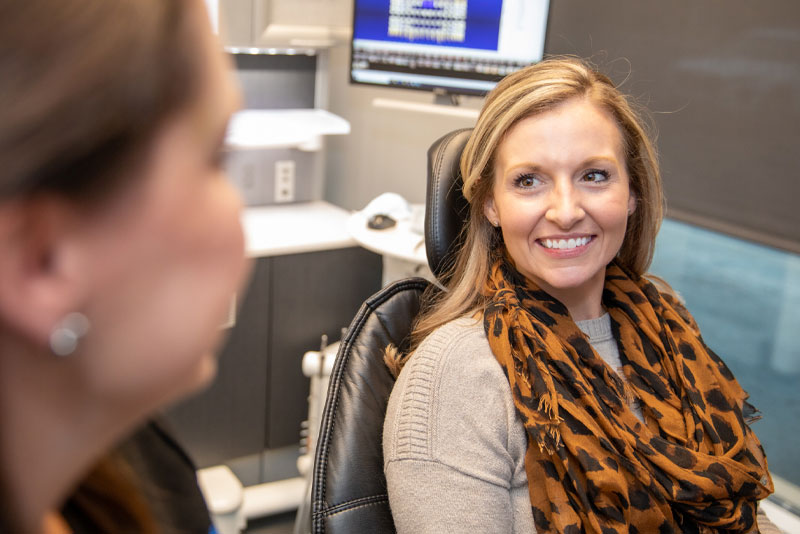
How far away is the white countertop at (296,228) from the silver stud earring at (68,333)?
2075 mm

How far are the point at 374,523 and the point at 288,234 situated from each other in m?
1.53

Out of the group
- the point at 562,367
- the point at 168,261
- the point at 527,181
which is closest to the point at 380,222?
the point at 527,181

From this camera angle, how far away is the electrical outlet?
119 inches

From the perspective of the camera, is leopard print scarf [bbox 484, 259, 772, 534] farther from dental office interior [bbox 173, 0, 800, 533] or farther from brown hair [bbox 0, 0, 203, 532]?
brown hair [bbox 0, 0, 203, 532]

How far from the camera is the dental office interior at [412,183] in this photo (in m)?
2.02

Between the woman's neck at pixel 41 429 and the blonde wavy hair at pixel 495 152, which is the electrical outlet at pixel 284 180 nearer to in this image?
the blonde wavy hair at pixel 495 152

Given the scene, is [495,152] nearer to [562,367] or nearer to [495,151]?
[495,151]

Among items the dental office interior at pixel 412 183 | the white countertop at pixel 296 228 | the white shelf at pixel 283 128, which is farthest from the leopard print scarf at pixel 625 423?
the white shelf at pixel 283 128

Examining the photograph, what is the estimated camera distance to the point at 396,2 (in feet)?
8.01

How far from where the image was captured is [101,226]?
14.3 inches

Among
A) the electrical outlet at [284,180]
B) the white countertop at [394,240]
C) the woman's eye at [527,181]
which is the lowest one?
the electrical outlet at [284,180]

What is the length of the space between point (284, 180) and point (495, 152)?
1.66 m

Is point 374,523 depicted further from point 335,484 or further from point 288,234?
point 288,234

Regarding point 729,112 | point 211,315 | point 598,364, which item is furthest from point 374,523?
point 729,112
